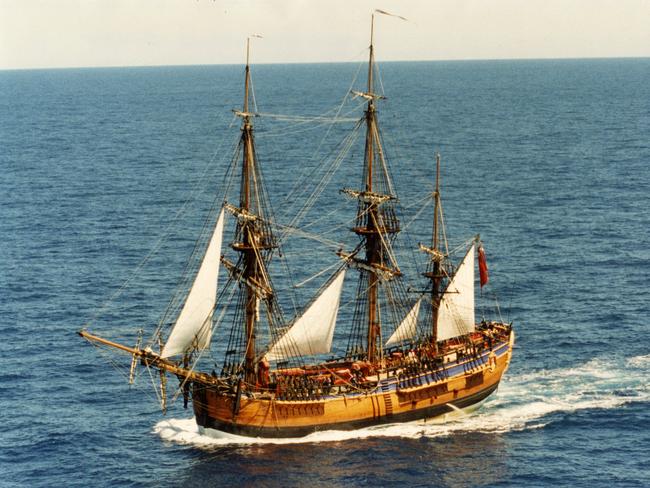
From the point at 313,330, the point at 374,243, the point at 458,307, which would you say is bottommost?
the point at 313,330

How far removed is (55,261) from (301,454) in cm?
5462

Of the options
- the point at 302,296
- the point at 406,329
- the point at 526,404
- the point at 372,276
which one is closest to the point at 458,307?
the point at 406,329

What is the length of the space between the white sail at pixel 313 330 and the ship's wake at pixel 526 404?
6694 millimetres

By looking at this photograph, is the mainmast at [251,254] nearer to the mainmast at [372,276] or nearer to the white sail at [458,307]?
the mainmast at [372,276]

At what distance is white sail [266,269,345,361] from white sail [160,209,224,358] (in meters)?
5.65

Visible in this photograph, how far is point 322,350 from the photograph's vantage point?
80.6 m

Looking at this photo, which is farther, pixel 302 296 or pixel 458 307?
pixel 302 296

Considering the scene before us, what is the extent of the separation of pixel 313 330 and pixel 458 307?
1262 centimetres

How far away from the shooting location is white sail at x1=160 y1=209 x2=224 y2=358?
74375mm

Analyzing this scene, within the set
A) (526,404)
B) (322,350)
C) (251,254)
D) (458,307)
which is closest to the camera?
(251,254)

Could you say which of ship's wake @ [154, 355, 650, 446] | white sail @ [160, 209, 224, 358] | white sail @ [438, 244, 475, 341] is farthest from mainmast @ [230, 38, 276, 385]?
white sail @ [438, 244, 475, 341]

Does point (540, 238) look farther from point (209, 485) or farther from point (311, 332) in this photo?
point (209, 485)

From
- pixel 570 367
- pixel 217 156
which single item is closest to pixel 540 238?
pixel 570 367

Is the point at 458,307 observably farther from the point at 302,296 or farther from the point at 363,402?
the point at 302,296
